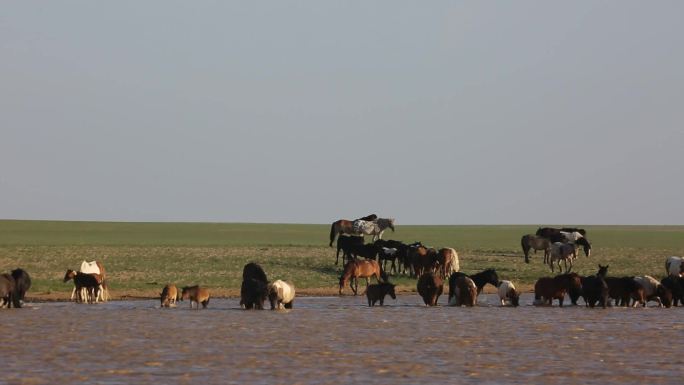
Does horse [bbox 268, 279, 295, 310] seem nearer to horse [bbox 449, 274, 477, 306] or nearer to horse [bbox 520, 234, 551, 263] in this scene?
horse [bbox 449, 274, 477, 306]

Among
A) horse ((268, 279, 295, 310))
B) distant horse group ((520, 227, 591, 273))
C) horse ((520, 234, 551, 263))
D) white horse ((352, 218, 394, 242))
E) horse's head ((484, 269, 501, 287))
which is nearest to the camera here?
horse ((268, 279, 295, 310))

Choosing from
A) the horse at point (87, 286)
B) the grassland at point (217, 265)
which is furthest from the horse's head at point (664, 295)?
the horse at point (87, 286)

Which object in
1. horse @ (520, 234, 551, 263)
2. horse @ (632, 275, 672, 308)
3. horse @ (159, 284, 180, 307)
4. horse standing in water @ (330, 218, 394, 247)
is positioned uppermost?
horse standing in water @ (330, 218, 394, 247)

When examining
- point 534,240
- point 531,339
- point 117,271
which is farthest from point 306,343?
point 534,240

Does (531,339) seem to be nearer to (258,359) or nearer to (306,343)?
(306,343)

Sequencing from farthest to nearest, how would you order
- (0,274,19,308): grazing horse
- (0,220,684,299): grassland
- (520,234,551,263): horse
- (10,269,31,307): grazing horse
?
1. (520,234,551,263): horse
2. (0,220,684,299): grassland
3. (10,269,31,307): grazing horse
4. (0,274,19,308): grazing horse

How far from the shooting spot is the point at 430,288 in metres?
30.7

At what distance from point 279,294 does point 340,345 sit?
9005 mm

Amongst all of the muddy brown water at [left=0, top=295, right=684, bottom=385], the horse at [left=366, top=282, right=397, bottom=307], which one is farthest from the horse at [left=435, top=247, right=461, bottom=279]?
the muddy brown water at [left=0, top=295, right=684, bottom=385]

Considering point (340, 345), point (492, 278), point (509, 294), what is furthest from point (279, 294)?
point (340, 345)

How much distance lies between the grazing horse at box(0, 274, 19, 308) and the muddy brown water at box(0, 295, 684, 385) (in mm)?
637

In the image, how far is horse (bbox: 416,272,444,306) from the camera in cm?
3069

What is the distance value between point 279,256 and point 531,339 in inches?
1204

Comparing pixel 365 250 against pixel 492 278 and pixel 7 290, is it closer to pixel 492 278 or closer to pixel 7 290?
pixel 492 278
